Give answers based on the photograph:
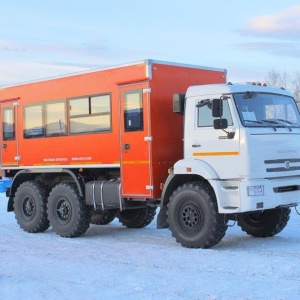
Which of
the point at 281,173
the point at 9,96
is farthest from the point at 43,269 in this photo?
the point at 9,96

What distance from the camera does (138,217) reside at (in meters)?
13.5

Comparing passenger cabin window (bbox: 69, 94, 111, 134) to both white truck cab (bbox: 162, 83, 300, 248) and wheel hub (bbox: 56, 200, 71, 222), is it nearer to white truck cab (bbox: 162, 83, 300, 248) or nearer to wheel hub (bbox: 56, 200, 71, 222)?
wheel hub (bbox: 56, 200, 71, 222)

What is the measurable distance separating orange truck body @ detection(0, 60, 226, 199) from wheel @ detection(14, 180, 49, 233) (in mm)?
439

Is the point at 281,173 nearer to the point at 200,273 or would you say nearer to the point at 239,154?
the point at 239,154

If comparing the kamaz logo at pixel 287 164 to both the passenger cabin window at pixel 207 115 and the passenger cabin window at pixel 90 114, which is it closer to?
the passenger cabin window at pixel 207 115

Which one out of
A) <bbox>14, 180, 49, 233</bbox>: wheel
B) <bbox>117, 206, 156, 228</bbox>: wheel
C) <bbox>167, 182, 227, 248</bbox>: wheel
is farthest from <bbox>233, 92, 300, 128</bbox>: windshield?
<bbox>14, 180, 49, 233</bbox>: wheel

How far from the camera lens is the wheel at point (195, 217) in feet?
32.9

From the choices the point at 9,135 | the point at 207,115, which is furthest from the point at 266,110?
the point at 9,135

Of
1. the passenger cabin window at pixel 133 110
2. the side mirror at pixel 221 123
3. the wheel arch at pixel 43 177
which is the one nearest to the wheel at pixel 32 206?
the wheel arch at pixel 43 177

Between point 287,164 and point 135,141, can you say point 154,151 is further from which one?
point 287,164

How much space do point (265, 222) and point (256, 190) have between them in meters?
2.10

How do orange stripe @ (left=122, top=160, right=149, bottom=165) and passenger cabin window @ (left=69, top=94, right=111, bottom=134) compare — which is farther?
passenger cabin window @ (left=69, top=94, right=111, bottom=134)

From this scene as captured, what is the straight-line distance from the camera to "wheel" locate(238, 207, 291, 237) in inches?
451

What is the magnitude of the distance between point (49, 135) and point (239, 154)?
4.81 m
